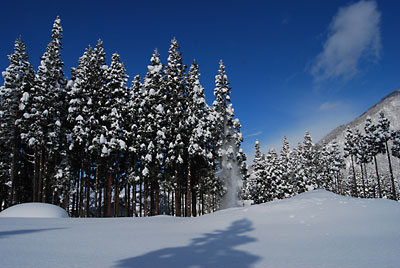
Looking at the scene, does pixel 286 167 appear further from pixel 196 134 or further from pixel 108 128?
pixel 108 128

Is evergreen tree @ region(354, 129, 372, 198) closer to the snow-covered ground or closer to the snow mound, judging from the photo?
the snow-covered ground

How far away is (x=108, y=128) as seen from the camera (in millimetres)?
25359

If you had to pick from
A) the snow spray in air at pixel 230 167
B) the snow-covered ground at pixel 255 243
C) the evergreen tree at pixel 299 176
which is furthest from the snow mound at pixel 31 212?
the evergreen tree at pixel 299 176

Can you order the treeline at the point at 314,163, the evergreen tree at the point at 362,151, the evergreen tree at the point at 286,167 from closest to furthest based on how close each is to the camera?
the treeline at the point at 314,163, the evergreen tree at the point at 286,167, the evergreen tree at the point at 362,151

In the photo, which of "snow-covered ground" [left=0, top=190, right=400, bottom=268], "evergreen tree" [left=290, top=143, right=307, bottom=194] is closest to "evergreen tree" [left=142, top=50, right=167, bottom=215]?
"snow-covered ground" [left=0, top=190, right=400, bottom=268]

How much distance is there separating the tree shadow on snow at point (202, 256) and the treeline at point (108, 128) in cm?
1599

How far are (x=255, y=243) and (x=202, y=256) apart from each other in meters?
2.03

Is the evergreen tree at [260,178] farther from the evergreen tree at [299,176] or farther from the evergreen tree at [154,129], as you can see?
the evergreen tree at [154,129]

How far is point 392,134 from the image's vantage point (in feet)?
131

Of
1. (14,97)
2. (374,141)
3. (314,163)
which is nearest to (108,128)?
(14,97)

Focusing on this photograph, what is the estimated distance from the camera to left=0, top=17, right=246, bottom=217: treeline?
78.5 feet

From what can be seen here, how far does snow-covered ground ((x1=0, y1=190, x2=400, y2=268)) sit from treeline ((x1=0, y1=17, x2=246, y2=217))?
14161 millimetres

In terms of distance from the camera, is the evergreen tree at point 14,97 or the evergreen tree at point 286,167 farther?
the evergreen tree at point 286,167

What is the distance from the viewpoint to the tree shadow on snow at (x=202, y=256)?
4.75 m
